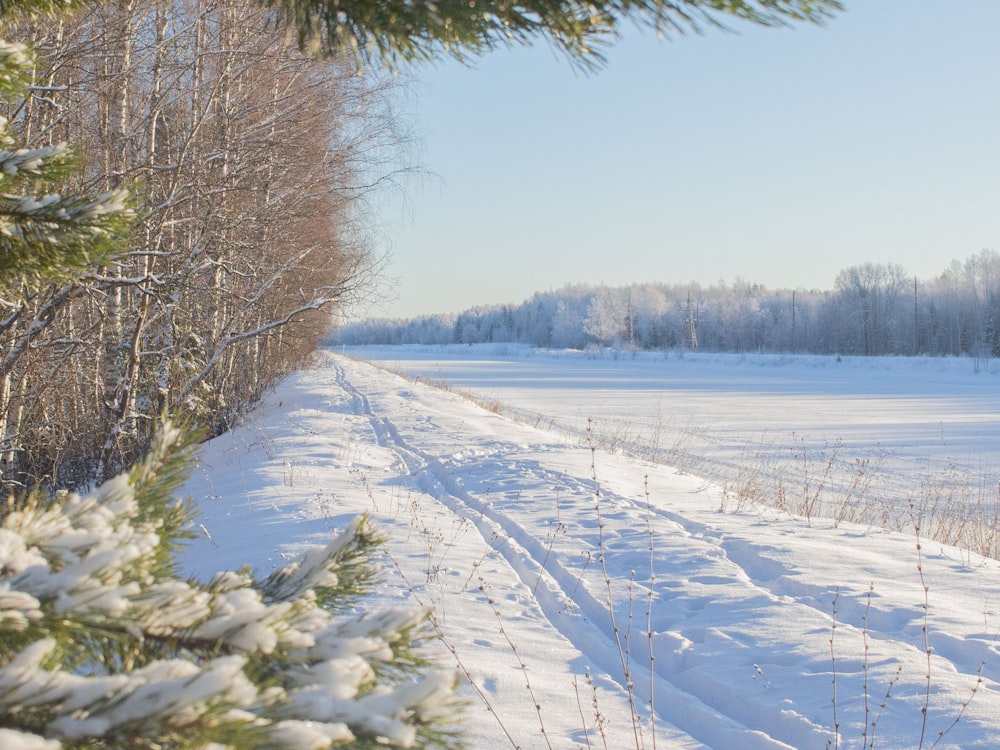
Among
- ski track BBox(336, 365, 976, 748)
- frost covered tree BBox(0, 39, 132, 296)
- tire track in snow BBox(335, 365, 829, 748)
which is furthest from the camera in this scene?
ski track BBox(336, 365, 976, 748)

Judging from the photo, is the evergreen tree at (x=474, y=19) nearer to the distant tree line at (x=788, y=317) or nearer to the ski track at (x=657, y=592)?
the ski track at (x=657, y=592)

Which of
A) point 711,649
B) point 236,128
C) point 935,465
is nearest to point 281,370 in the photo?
point 236,128

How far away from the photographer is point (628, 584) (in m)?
5.48

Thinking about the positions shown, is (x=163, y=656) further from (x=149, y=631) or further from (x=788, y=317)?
(x=788, y=317)

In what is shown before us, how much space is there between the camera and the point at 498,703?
12.1ft

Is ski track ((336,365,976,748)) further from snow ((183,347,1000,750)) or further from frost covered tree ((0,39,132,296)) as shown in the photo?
frost covered tree ((0,39,132,296))

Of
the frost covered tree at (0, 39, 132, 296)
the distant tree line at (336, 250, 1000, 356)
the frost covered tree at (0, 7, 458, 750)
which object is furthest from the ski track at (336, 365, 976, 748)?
the distant tree line at (336, 250, 1000, 356)

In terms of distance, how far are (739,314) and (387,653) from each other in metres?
109

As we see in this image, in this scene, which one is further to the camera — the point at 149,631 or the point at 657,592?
the point at 657,592

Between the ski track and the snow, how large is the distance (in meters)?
0.02

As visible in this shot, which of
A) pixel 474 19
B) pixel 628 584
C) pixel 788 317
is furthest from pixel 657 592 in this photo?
pixel 788 317

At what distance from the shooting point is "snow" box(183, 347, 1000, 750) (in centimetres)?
363

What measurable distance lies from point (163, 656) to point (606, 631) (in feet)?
13.8

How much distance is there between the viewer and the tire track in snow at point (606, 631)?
3.60 m
